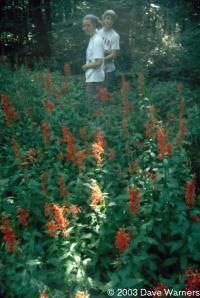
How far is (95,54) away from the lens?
6289mm

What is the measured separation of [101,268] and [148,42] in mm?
12604

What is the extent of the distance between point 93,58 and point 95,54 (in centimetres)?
10

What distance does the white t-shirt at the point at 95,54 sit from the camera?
625 centimetres

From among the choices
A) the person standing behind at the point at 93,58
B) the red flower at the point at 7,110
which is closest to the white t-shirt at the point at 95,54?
the person standing behind at the point at 93,58

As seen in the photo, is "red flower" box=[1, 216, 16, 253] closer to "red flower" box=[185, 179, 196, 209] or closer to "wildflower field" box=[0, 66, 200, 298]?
"wildflower field" box=[0, 66, 200, 298]

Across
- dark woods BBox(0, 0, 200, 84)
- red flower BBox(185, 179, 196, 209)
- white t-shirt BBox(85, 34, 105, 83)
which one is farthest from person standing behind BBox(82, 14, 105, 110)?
dark woods BBox(0, 0, 200, 84)

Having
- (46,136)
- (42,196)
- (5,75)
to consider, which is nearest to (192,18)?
(5,75)

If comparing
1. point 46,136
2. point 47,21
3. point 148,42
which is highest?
point 47,21

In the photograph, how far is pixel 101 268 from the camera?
A: 3482 mm

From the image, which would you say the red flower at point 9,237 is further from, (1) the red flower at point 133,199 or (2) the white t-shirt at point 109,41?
(2) the white t-shirt at point 109,41

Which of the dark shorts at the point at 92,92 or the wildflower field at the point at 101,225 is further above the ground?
the dark shorts at the point at 92,92

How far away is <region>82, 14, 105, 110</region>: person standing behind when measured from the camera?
20.4ft

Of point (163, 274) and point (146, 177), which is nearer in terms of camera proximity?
point (163, 274)

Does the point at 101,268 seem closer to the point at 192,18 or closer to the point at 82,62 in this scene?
the point at 192,18
